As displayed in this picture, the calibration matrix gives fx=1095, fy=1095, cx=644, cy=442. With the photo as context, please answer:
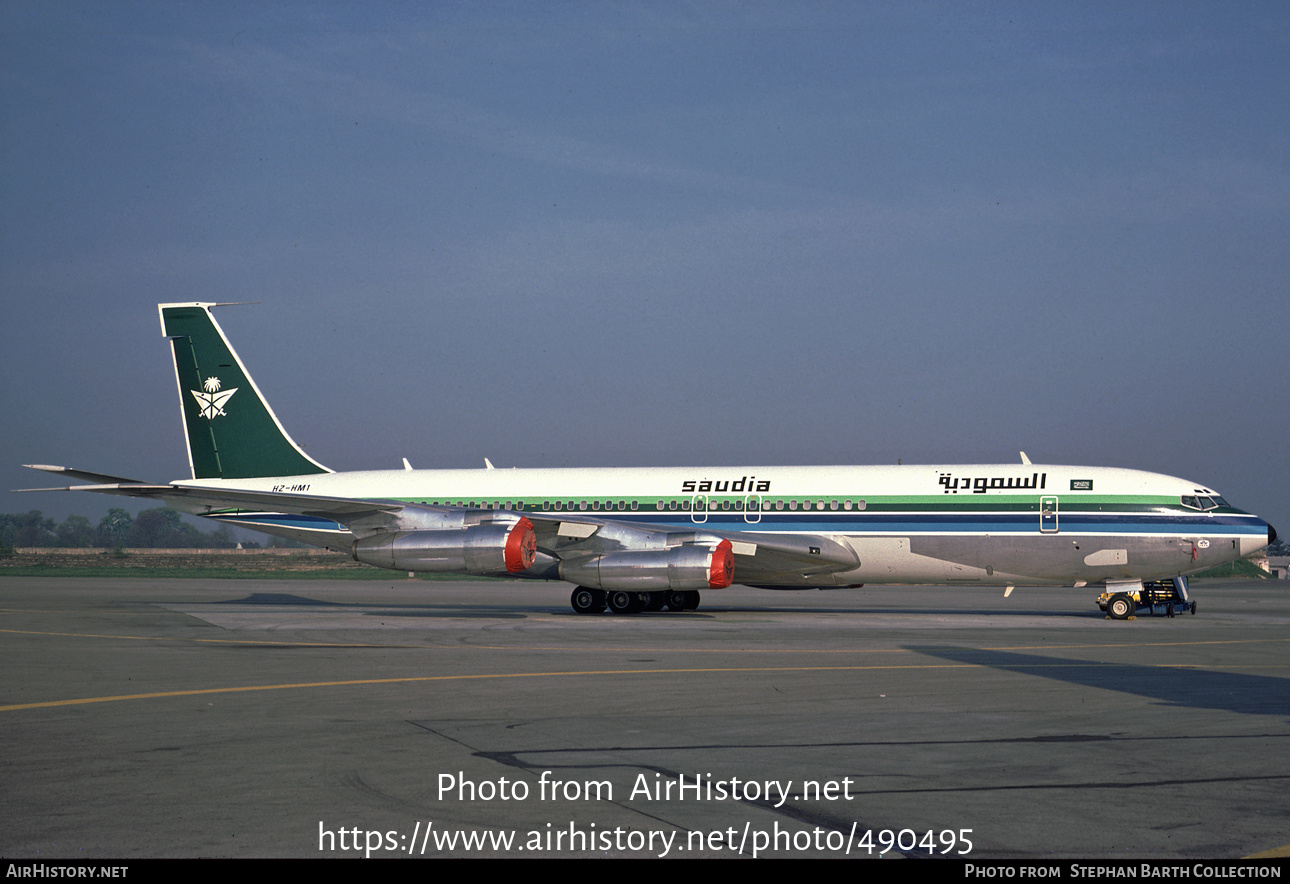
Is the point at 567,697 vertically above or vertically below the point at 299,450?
below

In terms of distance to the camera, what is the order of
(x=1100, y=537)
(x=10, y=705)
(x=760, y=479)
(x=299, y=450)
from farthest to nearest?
(x=299, y=450)
(x=760, y=479)
(x=1100, y=537)
(x=10, y=705)

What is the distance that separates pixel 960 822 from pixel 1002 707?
20.1ft

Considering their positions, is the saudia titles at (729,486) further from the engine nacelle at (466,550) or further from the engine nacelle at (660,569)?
the engine nacelle at (466,550)

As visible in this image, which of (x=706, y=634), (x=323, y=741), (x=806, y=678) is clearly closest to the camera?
(x=323, y=741)

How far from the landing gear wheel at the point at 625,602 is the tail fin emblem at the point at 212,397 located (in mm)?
15419

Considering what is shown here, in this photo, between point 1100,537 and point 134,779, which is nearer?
point 134,779

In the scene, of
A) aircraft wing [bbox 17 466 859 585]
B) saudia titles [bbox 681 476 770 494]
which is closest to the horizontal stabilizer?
aircraft wing [bbox 17 466 859 585]

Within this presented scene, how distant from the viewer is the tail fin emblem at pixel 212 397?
37250mm

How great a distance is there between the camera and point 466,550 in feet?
93.6

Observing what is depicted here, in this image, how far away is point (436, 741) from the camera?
1108cm

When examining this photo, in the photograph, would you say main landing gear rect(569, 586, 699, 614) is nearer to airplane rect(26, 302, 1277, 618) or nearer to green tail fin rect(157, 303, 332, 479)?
airplane rect(26, 302, 1277, 618)

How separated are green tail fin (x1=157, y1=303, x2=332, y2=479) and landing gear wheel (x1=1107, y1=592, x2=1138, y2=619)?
27.0 m

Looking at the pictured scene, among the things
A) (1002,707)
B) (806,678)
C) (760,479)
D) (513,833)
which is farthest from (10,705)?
(760,479)

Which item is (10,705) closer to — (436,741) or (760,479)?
(436,741)
